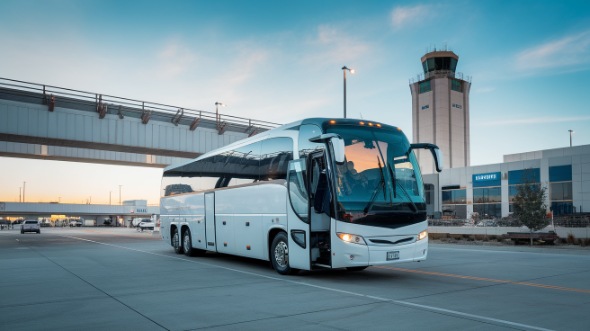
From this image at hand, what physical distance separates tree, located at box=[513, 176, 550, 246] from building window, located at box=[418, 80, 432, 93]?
7667 cm

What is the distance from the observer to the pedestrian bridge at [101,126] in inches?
1057

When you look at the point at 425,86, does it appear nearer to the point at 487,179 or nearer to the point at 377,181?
the point at 487,179

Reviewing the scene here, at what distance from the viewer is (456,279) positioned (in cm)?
1159

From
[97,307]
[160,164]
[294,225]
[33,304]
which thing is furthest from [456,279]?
[160,164]

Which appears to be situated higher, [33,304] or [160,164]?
[160,164]

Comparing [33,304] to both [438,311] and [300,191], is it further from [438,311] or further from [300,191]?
[438,311]

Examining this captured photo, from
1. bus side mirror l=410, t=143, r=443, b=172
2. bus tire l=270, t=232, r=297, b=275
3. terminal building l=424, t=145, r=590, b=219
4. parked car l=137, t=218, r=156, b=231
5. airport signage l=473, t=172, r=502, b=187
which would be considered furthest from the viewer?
parked car l=137, t=218, r=156, b=231

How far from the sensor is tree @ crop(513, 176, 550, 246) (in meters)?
26.4

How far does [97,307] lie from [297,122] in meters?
6.35

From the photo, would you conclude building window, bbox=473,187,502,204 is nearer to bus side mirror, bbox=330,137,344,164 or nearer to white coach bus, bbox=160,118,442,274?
white coach bus, bbox=160,118,442,274

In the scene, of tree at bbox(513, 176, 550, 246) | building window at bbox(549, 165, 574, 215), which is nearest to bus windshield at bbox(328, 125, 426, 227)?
tree at bbox(513, 176, 550, 246)

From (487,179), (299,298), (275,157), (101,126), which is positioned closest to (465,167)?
(487,179)

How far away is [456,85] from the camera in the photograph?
10206 centimetres

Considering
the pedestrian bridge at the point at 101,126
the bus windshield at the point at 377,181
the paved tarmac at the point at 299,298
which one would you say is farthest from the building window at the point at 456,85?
the bus windshield at the point at 377,181
